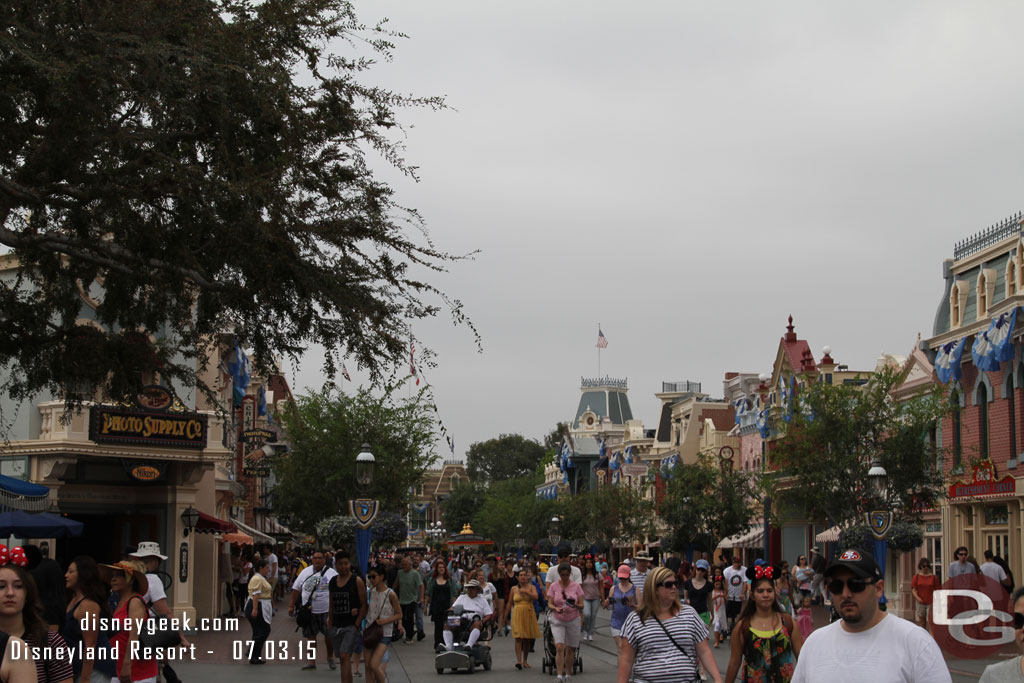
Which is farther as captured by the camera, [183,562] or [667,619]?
[183,562]

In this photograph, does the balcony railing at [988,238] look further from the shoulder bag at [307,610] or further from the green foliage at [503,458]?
the green foliage at [503,458]

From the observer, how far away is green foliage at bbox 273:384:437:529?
48.9 metres

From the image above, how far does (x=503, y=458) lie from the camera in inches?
6156

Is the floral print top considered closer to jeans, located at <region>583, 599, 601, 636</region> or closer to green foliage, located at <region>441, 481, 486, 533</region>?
jeans, located at <region>583, 599, 601, 636</region>

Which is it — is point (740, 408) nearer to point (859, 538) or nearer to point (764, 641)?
point (859, 538)

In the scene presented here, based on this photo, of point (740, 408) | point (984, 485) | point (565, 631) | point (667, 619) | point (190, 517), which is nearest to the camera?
point (667, 619)

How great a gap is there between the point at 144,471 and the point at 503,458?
128 meters

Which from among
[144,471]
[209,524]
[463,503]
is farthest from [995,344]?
[463,503]

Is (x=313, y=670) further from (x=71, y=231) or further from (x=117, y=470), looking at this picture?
(x=117, y=470)

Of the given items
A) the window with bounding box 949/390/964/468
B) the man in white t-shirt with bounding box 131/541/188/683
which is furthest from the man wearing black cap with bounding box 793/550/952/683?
the window with bounding box 949/390/964/468

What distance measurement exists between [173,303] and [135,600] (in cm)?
604

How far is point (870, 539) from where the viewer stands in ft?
106

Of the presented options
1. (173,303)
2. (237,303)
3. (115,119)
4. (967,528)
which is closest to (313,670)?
(173,303)

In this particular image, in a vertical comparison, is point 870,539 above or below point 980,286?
below
